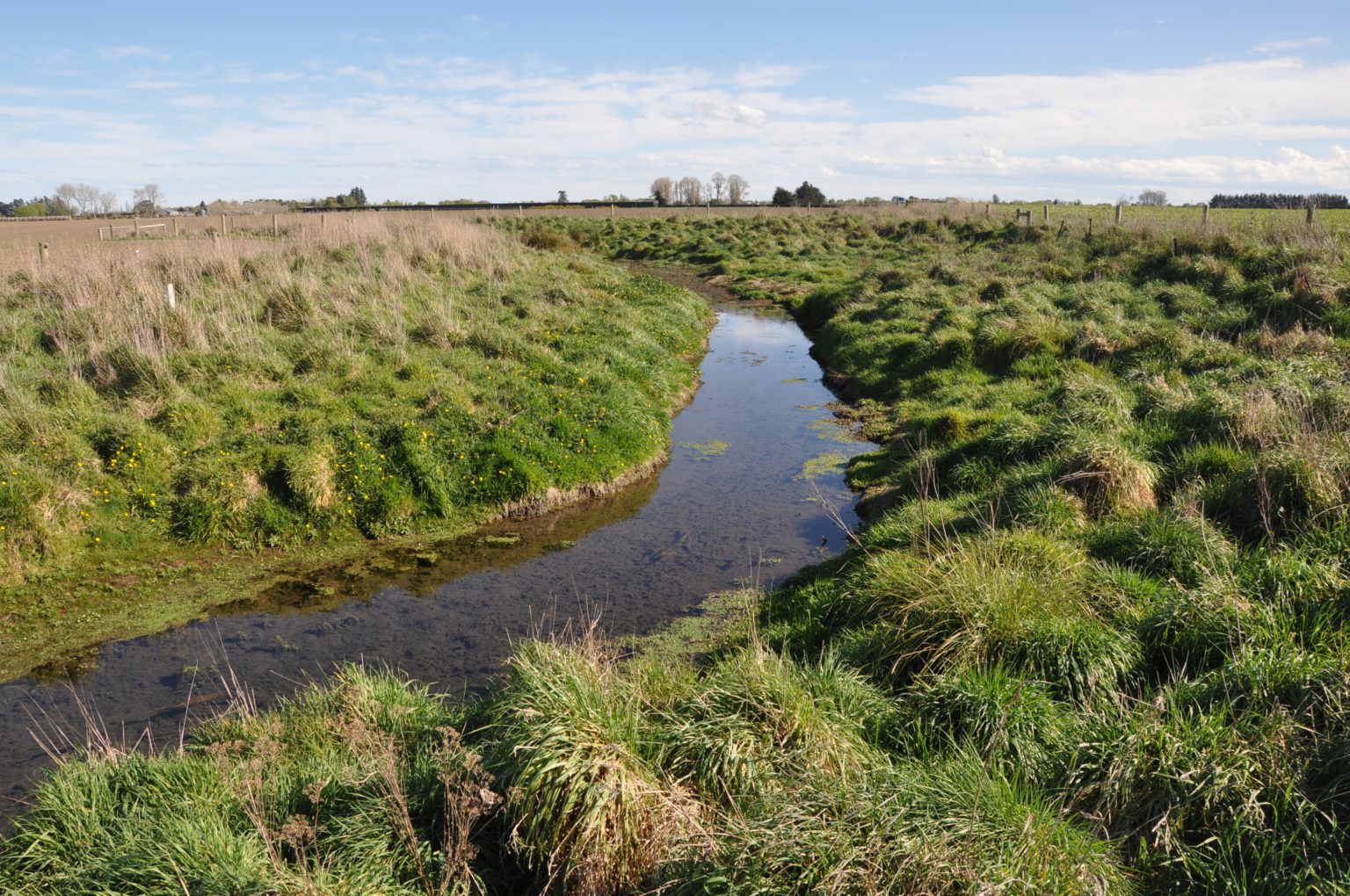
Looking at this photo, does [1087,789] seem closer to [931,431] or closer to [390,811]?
[390,811]

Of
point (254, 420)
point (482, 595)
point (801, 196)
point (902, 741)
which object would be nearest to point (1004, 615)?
point (902, 741)

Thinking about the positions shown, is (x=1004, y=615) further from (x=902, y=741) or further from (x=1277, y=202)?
(x=1277, y=202)

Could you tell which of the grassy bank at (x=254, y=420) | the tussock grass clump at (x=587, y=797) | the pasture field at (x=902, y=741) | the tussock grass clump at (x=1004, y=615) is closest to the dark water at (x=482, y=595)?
the grassy bank at (x=254, y=420)

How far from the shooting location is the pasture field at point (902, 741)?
416 centimetres

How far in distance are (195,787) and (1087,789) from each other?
5095mm

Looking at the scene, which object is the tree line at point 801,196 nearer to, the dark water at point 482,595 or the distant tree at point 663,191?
the distant tree at point 663,191

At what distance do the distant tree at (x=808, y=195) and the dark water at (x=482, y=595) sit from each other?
218ft

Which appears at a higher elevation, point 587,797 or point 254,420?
point 254,420

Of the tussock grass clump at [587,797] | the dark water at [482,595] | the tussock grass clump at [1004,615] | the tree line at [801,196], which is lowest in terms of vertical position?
the dark water at [482,595]

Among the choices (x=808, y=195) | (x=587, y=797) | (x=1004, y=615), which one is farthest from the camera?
(x=808, y=195)

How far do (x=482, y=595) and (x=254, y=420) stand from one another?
15.5 ft

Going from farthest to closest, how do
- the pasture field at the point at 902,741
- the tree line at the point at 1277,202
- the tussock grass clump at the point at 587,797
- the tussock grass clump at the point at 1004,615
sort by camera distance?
1. the tree line at the point at 1277,202
2. the tussock grass clump at the point at 1004,615
3. the tussock grass clump at the point at 587,797
4. the pasture field at the point at 902,741

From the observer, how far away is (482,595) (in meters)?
9.72

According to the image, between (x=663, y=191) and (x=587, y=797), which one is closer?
(x=587, y=797)
